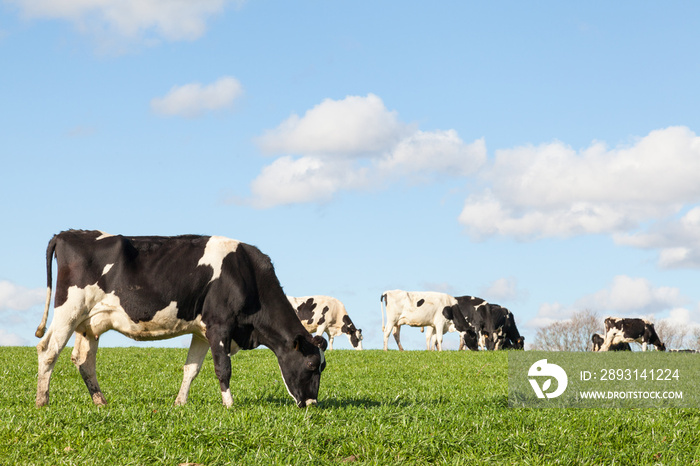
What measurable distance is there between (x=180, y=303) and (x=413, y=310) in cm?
2793

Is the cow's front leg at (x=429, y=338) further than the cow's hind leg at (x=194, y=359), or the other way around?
the cow's front leg at (x=429, y=338)

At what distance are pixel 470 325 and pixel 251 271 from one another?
29144 millimetres

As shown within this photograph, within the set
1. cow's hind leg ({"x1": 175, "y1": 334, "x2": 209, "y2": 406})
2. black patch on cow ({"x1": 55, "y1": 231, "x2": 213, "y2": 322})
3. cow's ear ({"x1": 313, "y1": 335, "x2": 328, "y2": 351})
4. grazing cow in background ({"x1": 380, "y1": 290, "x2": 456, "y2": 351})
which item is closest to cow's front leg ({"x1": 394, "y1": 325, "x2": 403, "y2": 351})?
grazing cow in background ({"x1": 380, "y1": 290, "x2": 456, "y2": 351})

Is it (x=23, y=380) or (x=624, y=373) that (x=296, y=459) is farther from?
(x=624, y=373)

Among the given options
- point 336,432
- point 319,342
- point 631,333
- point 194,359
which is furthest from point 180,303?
point 631,333

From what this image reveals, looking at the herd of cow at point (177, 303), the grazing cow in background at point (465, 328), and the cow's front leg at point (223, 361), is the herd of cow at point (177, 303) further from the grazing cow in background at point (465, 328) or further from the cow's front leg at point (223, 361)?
the grazing cow in background at point (465, 328)

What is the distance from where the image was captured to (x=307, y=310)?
3925 cm

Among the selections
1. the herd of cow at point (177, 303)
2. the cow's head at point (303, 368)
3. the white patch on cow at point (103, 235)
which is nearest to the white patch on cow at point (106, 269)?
the herd of cow at point (177, 303)

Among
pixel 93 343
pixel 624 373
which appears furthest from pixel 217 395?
pixel 624 373

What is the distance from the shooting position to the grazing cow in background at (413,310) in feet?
124

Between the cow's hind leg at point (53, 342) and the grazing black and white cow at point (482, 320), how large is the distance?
93.9 feet

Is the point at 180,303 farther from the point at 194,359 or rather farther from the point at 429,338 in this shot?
the point at 429,338

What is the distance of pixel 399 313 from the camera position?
125 feet

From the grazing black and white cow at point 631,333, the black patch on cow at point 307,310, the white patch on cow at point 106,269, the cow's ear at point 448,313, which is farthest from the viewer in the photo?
the grazing black and white cow at point 631,333
